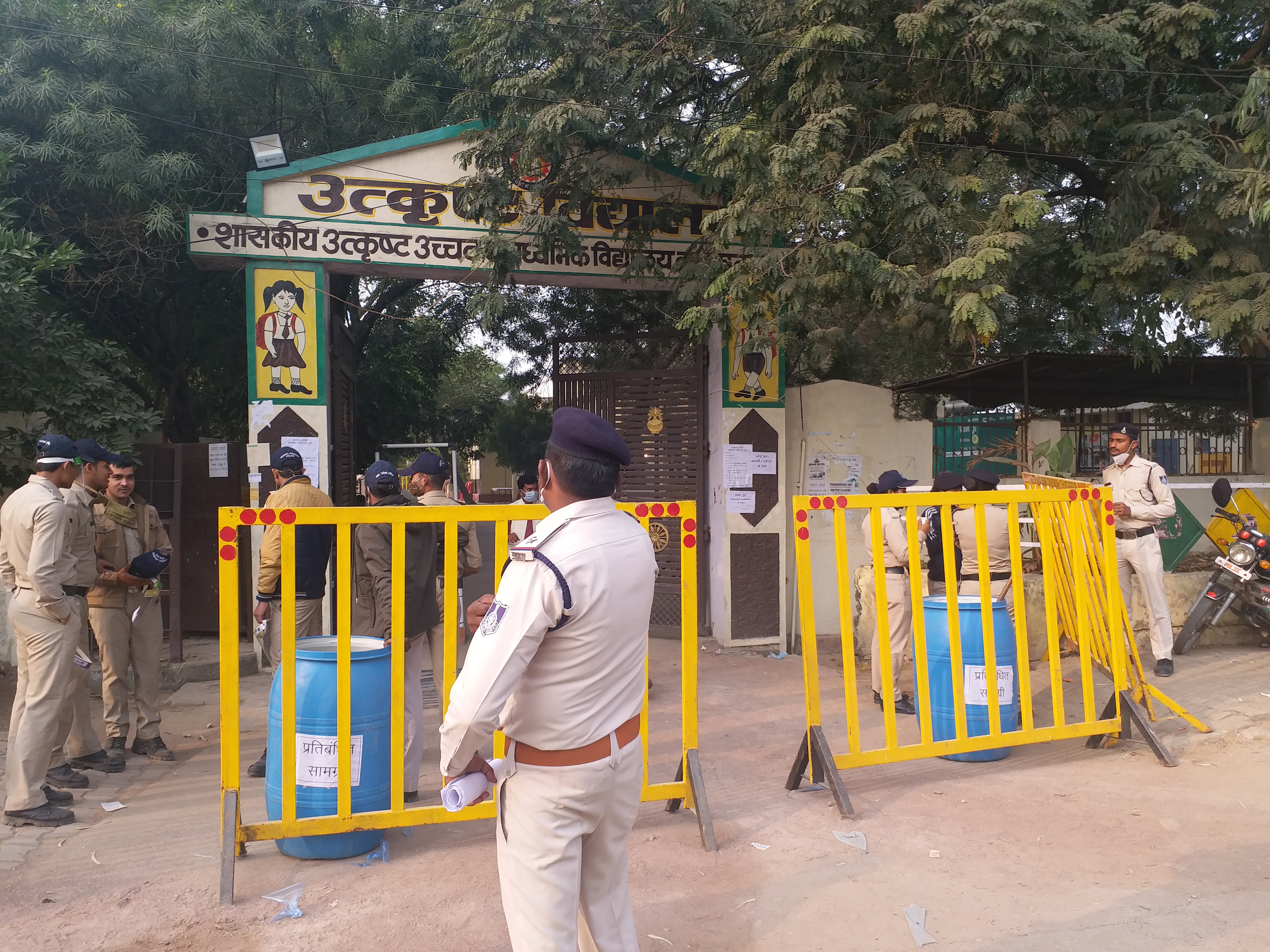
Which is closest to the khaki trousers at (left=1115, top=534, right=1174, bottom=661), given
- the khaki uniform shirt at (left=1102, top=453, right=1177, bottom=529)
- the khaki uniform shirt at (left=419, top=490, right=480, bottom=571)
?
the khaki uniform shirt at (left=1102, top=453, right=1177, bottom=529)

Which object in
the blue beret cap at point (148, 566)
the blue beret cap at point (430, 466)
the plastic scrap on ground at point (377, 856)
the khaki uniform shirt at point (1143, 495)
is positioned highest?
the blue beret cap at point (430, 466)

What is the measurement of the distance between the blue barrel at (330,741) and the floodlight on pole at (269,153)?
202 inches

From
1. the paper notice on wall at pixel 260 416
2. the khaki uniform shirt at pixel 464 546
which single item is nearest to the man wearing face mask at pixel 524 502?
the khaki uniform shirt at pixel 464 546

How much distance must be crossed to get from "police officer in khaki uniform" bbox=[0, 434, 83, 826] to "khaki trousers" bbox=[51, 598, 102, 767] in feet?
0.48

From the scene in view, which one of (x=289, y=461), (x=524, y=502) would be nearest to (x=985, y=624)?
(x=524, y=502)

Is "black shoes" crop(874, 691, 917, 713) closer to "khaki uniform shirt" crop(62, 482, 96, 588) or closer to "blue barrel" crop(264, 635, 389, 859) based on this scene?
"blue barrel" crop(264, 635, 389, 859)

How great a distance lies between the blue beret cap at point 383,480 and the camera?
5133 millimetres

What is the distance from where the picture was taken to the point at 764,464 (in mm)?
8508

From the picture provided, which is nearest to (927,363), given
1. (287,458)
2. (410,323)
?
(410,323)

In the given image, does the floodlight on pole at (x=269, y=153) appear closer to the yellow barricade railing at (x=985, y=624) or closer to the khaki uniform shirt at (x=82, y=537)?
the khaki uniform shirt at (x=82, y=537)

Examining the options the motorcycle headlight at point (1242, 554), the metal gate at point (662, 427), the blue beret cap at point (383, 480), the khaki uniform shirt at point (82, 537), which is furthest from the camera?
the metal gate at point (662, 427)

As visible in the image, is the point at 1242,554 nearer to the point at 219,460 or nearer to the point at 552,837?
the point at 552,837

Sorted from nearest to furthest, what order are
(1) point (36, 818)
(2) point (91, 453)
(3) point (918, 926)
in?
(3) point (918, 926), (1) point (36, 818), (2) point (91, 453)

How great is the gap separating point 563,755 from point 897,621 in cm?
440
